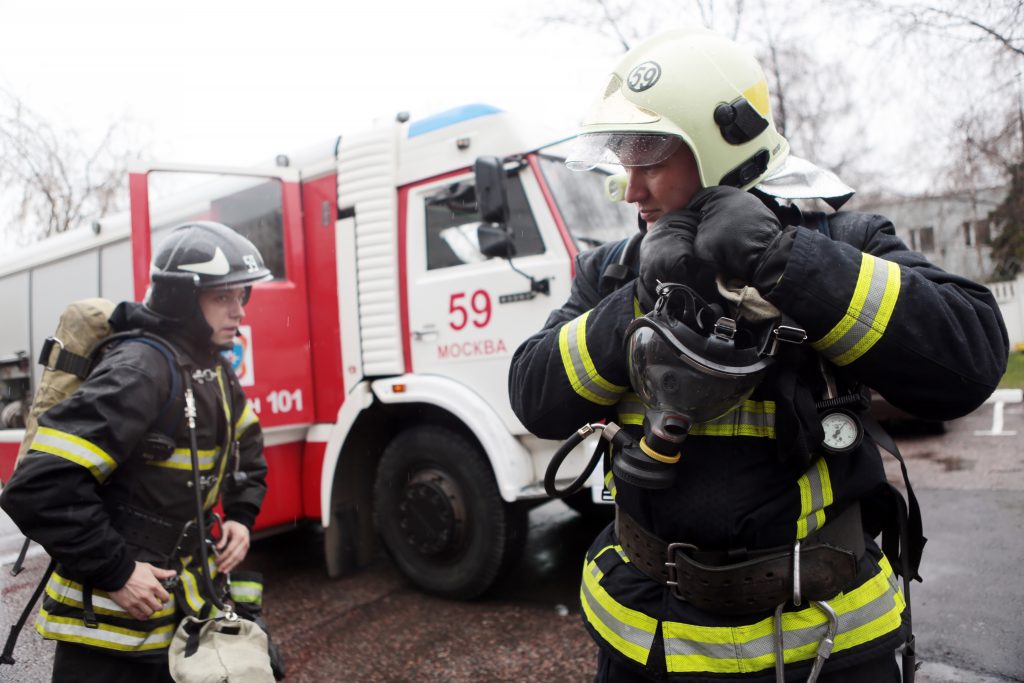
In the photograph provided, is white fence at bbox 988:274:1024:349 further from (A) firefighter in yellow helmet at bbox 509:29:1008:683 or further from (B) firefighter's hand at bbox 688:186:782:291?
(B) firefighter's hand at bbox 688:186:782:291

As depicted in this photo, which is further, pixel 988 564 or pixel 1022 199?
pixel 1022 199

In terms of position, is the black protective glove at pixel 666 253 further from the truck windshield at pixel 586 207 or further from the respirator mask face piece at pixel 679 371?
the truck windshield at pixel 586 207

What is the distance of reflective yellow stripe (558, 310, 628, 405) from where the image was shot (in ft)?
4.43

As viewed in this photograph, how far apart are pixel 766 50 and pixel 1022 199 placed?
225 inches

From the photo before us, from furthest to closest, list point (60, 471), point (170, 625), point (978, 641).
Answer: point (978, 641)
point (170, 625)
point (60, 471)

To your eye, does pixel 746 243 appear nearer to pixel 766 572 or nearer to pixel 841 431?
pixel 841 431

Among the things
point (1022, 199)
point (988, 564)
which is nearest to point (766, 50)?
point (1022, 199)

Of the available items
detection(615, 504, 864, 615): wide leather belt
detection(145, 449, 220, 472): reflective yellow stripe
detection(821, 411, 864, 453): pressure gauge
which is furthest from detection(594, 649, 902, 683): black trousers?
detection(145, 449, 220, 472): reflective yellow stripe

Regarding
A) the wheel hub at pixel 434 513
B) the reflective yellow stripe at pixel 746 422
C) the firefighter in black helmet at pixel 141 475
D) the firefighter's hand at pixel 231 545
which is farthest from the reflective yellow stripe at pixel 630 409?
the wheel hub at pixel 434 513

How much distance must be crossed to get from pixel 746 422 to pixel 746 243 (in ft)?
1.01

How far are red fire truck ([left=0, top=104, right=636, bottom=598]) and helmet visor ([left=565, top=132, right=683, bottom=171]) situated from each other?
224 cm

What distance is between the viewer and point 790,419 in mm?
1232

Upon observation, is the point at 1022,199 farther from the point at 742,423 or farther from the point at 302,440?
the point at 742,423

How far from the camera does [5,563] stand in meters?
5.31
